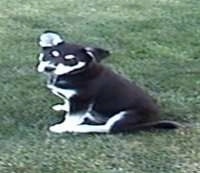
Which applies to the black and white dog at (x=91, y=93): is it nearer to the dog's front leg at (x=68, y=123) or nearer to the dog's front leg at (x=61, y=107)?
the dog's front leg at (x=68, y=123)

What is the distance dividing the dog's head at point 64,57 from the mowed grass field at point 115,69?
456mm

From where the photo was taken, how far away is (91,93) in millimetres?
4559

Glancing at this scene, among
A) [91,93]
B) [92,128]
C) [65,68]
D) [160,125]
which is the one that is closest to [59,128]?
[92,128]

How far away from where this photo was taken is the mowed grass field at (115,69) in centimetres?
442

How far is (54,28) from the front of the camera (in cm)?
801

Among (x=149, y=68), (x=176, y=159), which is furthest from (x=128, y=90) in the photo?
(x=149, y=68)

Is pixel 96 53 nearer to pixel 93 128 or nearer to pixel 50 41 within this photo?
pixel 50 41

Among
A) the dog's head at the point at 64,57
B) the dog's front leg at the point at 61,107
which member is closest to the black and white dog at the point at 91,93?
the dog's head at the point at 64,57

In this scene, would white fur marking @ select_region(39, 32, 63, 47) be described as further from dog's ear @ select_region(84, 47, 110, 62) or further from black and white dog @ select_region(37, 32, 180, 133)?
dog's ear @ select_region(84, 47, 110, 62)

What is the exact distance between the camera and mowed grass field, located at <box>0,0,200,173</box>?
4422mm

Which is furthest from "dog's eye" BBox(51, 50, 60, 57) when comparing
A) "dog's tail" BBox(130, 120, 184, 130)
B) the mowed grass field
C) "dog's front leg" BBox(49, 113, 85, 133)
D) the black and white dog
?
"dog's tail" BBox(130, 120, 184, 130)

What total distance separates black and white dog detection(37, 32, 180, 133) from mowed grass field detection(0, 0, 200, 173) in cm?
8

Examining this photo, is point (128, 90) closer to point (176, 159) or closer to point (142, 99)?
point (142, 99)

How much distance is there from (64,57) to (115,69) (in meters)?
1.91
